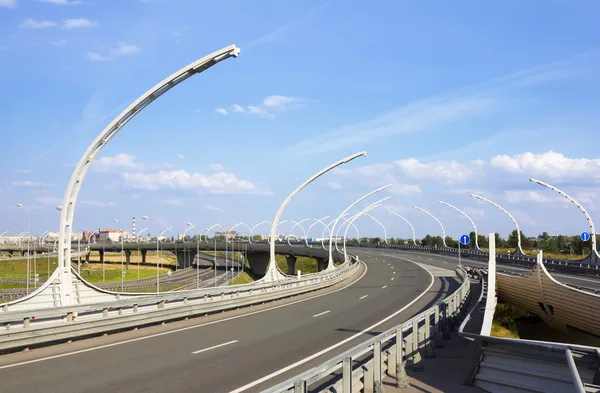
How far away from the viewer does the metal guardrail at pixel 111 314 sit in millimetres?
14109

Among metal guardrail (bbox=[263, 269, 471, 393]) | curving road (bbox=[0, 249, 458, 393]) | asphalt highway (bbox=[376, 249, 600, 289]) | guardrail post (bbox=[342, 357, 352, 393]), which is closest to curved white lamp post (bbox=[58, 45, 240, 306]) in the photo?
curving road (bbox=[0, 249, 458, 393])

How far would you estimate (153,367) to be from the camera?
41.1 feet

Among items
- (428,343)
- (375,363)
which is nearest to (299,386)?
(375,363)

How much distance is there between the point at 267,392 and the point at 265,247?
111541mm

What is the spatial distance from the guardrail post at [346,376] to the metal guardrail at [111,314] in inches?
374

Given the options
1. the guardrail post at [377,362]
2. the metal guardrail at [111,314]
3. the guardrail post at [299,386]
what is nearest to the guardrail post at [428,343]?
the guardrail post at [377,362]

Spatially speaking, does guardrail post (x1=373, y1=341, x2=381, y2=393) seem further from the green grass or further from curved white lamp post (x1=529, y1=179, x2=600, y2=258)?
curved white lamp post (x1=529, y1=179, x2=600, y2=258)

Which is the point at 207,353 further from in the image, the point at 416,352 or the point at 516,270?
the point at 516,270

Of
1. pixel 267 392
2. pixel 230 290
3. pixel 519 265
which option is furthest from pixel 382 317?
pixel 519 265

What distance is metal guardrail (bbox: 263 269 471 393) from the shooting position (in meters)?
7.52

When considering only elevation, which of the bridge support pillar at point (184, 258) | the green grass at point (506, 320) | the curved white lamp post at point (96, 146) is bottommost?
the bridge support pillar at point (184, 258)

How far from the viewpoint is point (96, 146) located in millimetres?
17875

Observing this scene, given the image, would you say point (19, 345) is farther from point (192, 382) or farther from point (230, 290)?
point (230, 290)

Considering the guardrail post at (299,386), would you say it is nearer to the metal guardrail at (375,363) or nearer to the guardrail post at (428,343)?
the metal guardrail at (375,363)
